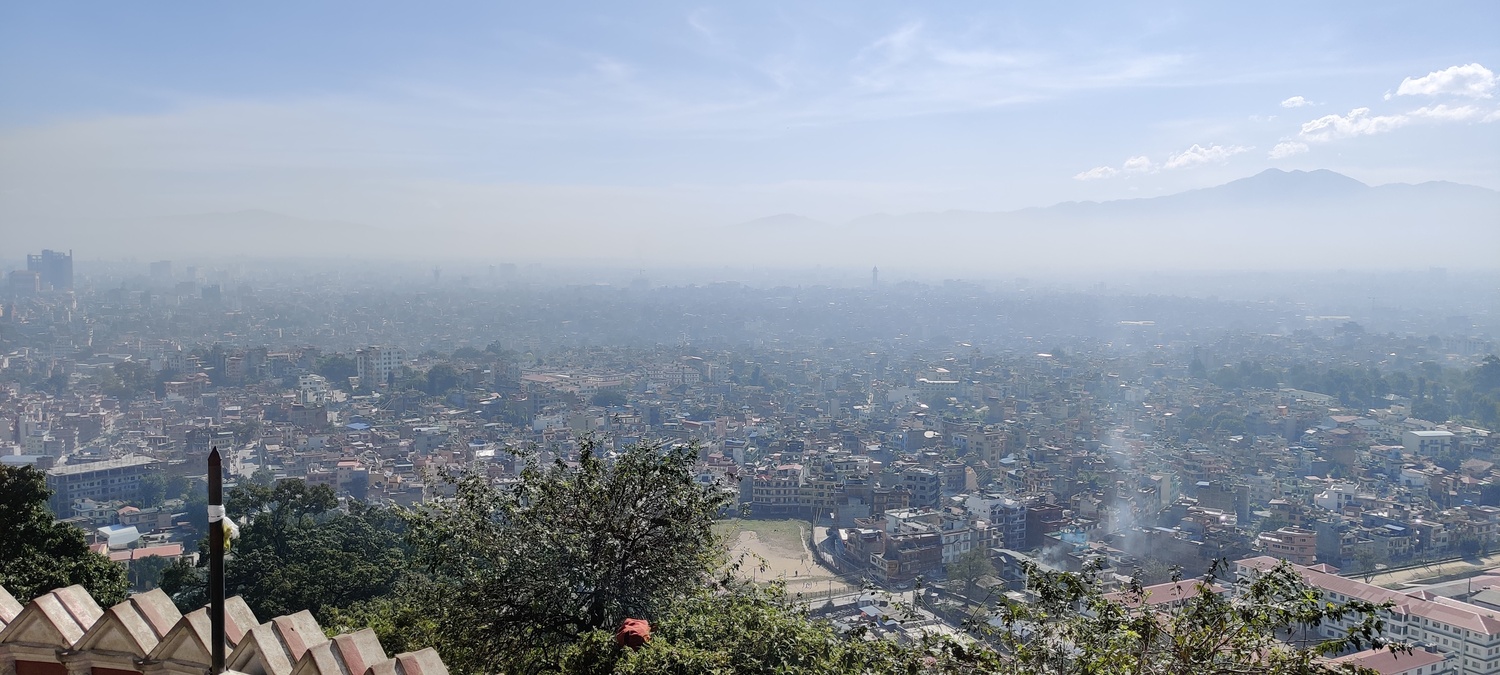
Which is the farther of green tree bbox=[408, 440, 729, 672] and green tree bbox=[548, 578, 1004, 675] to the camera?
green tree bbox=[408, 440, 729, 672]

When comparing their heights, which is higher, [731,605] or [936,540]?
[731,605]

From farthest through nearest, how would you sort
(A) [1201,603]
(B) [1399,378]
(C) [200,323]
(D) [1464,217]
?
(D) [1464,217] → (C) [200,323] → (B) [1399,378] → (A) [1201,603]

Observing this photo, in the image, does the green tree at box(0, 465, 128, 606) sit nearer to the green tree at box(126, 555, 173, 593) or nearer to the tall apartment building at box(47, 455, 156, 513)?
the green tree at box(126, 555, 173, 593)

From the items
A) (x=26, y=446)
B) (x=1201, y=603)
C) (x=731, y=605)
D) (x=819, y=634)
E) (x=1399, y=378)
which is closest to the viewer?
(x=1201, y=603)

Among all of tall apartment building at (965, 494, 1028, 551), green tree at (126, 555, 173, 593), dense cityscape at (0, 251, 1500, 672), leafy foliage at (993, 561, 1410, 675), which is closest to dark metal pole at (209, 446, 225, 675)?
leafy foliage at (993, 561, 1410, 675)

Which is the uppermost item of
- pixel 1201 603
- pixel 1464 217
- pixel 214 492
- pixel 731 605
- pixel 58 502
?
pixel 1464 217

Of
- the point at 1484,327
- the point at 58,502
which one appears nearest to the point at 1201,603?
the point at 58,502

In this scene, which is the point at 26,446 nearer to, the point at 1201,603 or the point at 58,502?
the point at 58,502

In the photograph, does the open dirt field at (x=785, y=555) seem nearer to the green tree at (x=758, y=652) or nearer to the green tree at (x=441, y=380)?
the green tree at (x=758, y=652)

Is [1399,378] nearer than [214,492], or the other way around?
[214,492]
